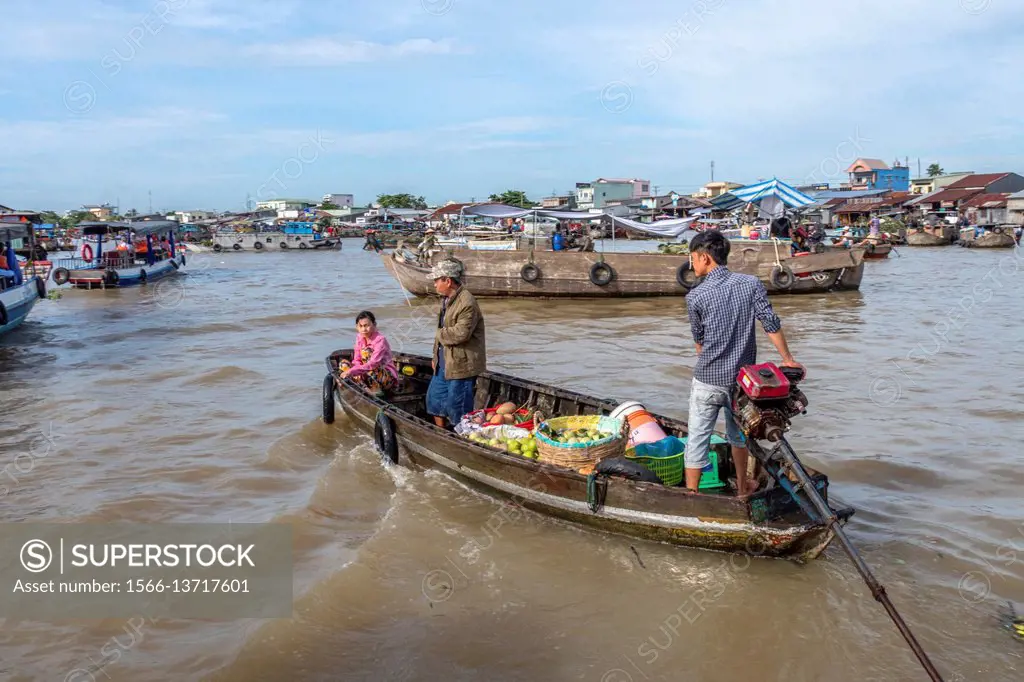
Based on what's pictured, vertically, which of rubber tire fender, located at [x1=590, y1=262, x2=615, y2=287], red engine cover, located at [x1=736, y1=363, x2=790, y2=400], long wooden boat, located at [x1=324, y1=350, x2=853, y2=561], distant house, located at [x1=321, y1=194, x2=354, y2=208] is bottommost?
long wooden boat, located at [x1=324, y1=350, x2=853, y2=561]

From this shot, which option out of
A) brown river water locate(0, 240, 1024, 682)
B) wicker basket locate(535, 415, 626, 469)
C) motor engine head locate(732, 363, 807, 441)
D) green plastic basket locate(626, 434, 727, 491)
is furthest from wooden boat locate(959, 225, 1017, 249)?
motor engine head locate(732, 363, 807, 441)

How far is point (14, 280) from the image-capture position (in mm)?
14219

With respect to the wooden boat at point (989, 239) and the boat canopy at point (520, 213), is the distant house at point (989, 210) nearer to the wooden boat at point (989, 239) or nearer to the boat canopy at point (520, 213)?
the wooden boat at point (989, 239)

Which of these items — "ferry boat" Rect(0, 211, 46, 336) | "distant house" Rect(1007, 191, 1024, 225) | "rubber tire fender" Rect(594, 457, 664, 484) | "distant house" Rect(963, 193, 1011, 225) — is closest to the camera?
"rubber tire fender" Rect(594, 457, 664, 484)

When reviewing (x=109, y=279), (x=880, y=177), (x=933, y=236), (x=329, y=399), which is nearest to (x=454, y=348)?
(x=329, y=399)

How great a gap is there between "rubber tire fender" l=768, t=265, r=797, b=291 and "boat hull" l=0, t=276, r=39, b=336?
15662 millimetres

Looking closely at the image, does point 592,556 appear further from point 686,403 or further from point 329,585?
point 686,403

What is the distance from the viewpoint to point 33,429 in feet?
26.0

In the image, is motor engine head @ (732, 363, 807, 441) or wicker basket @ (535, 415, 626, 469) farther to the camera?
wicker basket @ (535, 415, 626, 469)

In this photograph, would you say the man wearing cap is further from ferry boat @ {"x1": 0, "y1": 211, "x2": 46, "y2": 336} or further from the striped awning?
the striped awning

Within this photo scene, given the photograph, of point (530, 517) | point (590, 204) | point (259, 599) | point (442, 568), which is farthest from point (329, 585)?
point (590, 204)

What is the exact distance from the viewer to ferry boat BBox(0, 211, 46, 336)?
12773 mm

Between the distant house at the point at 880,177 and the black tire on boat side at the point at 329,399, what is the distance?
61258 mm

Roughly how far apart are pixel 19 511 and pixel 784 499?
5.58m
